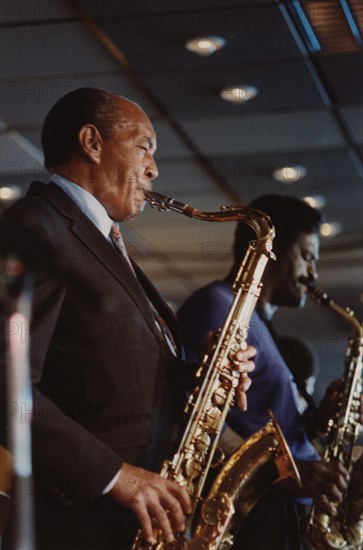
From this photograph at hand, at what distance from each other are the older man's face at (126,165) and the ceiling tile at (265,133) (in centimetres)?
183

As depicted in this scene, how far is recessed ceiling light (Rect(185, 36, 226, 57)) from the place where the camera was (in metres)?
3.23

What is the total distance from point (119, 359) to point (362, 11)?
1766 mm

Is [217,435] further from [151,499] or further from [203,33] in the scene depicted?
[203,33]

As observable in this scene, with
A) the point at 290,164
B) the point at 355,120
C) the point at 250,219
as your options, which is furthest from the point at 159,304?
the point at 290,164

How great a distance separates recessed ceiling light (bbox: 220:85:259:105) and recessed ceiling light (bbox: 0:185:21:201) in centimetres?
93

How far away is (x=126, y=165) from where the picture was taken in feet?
6.77

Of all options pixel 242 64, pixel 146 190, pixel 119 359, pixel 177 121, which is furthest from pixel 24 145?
pixel 119 359

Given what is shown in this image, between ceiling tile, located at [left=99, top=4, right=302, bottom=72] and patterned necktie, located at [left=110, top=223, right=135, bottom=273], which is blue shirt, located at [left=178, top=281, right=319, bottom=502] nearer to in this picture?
patterned necktie, located at [left=110, top=223, right=135, bottom=273]

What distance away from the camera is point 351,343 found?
3.16 metres

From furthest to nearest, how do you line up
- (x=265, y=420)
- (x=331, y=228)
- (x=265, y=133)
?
(x=331, y=228), (x=265, y=133), (x=265, y=420)

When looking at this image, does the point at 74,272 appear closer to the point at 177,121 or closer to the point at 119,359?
the point at 119,359

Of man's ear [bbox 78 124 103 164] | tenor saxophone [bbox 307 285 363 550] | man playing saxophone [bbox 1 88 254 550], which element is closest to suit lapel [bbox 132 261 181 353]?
man playing saxophone [bbox 1 88 254 550]

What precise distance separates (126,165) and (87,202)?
144 millimetres

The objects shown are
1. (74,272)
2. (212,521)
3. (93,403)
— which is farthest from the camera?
(212,521)
